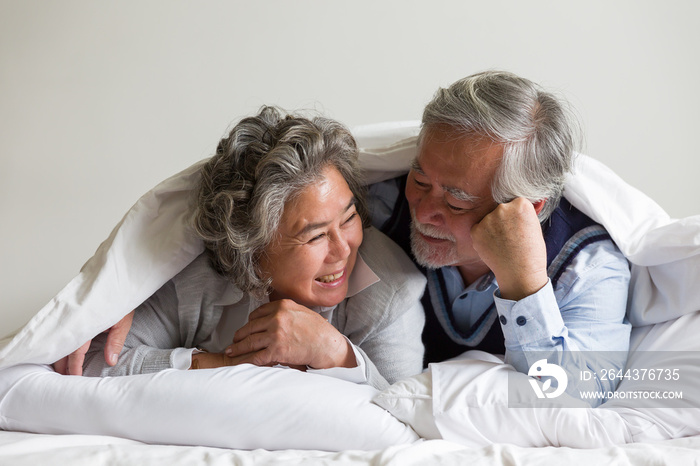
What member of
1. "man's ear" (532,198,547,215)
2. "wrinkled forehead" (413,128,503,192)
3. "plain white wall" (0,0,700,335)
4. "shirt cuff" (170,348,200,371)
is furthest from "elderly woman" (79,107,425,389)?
"plain white wall" (0,0,700,335)

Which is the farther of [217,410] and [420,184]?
[420,184]

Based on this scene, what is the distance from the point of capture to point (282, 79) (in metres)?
2.69

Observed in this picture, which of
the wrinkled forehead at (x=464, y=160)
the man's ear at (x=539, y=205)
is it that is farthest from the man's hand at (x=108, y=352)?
the man's ear at (x=539, y=205)

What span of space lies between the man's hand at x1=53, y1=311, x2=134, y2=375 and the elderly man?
0.73m

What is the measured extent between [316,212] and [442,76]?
1219mm

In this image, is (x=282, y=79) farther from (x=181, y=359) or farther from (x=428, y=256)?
(x=181, y=359)

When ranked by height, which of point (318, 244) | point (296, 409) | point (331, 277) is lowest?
point (296, 409)

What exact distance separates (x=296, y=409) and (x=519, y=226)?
0.63 m

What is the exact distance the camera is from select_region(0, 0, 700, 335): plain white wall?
104 inches

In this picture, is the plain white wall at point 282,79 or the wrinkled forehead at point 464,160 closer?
the wrinkled forehead at point 464,160

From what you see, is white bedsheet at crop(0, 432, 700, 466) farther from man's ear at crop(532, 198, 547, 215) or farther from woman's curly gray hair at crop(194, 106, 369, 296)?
man's ear at crop(532, 198, 547, 215)

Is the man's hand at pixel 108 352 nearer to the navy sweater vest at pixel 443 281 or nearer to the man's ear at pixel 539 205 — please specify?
the navy sweater vest at pixel 443 281

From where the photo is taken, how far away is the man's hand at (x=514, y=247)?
1.62 m

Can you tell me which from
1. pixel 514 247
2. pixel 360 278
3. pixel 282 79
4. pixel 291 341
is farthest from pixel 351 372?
pixel 282 79
